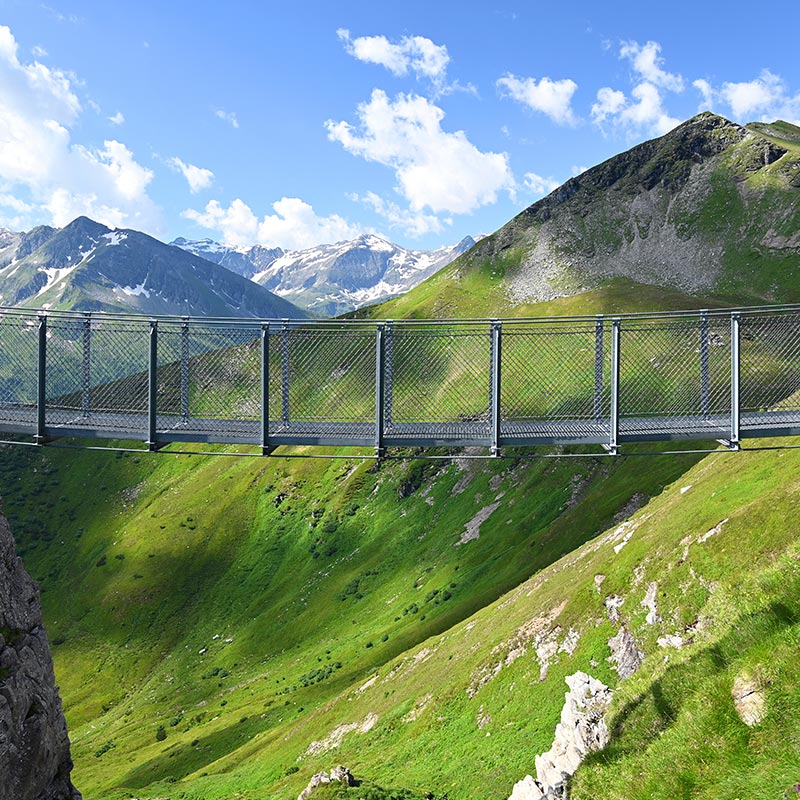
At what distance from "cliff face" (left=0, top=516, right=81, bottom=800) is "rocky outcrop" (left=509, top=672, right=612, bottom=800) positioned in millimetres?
19788

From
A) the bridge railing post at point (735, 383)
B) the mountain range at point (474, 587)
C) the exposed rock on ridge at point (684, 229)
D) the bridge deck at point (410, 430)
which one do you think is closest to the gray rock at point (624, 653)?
the mountain range at point (474, 587)

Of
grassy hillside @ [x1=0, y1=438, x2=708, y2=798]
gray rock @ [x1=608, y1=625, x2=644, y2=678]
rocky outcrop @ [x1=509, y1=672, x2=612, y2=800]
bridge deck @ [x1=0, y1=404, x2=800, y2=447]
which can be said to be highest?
bridge deck @ [x1=0, y1=404, x2=800, y2=447]

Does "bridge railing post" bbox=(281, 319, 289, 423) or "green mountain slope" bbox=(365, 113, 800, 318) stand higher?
"green mountain slope" bbox=(365, 113, 800, 318)

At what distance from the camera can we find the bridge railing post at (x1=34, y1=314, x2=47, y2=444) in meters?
18.6

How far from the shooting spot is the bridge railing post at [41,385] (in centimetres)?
1858

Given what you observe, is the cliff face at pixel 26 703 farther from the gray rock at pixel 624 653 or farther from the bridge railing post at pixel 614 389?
the gray rock at pixel 624 653

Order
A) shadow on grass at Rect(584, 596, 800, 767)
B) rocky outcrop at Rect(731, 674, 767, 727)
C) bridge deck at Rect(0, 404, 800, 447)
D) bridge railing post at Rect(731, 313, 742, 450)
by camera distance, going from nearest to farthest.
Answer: rocky outcrop at Rect(731, 674, 767, 727)
shadow on grass at Rect(584, 596, 800, 767)
bridge railing post at Rect(731, 313, 742, 450)
bridge deck at Rect(0, 404, 800, 447)

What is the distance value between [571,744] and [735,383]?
44.2 ft

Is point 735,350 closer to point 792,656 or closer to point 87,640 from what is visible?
point 792,656

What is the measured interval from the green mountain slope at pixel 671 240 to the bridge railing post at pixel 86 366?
406ft

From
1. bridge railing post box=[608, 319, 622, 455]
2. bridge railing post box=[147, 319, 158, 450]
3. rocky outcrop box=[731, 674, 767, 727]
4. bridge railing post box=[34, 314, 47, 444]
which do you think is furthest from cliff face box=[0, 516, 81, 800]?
rocky outcrop box=[731, 674, 767, 727]

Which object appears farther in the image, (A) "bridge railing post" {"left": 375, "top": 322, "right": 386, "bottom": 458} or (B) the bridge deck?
(B) the bridge deck

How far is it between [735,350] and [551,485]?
64.9m

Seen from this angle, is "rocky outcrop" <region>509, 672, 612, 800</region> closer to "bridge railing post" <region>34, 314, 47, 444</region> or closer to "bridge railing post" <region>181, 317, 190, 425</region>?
"bridge railing post" <region>181, 317, 190, 425</region>
